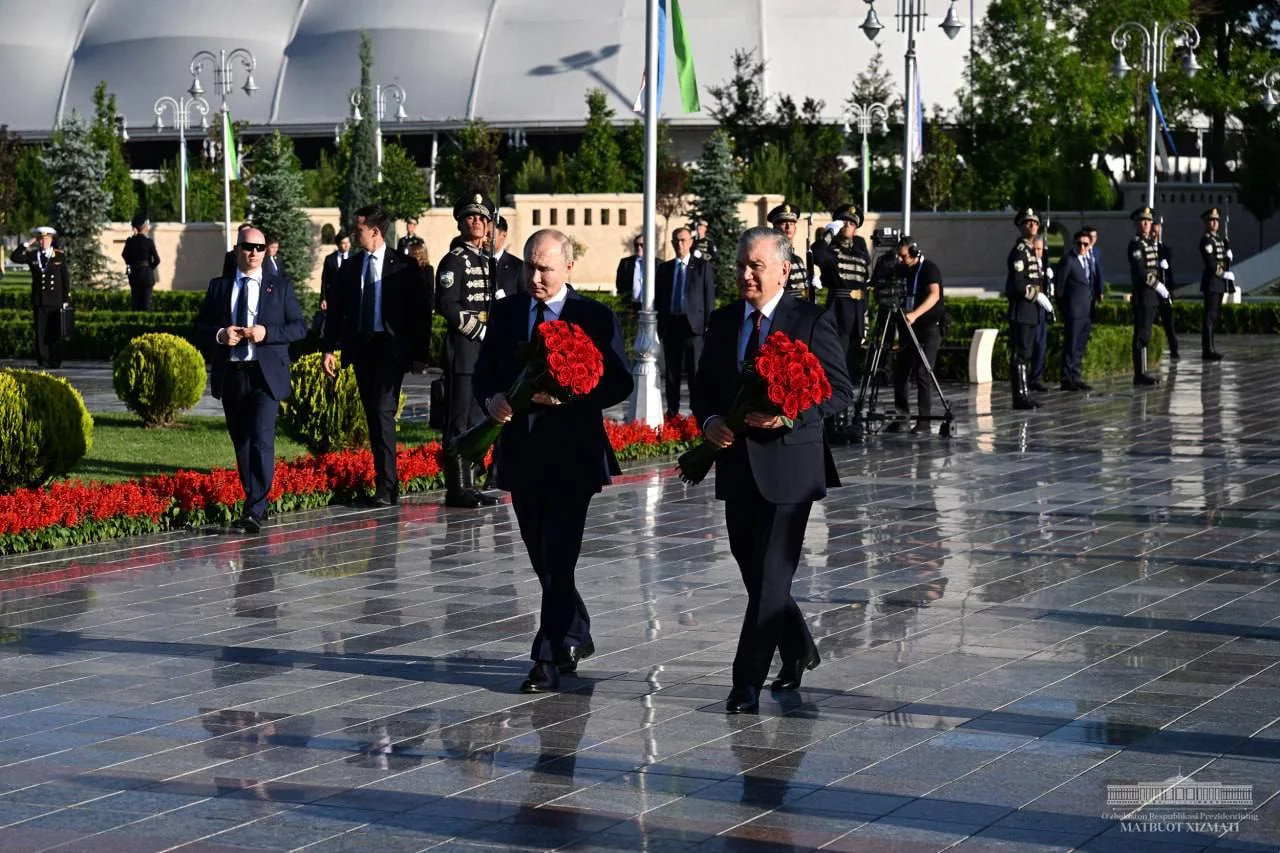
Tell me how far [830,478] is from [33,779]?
298 cm

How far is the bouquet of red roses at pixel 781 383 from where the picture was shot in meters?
6.81

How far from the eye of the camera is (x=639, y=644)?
8500mm

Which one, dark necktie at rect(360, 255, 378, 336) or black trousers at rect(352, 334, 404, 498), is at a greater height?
dark necktie at rect(360, 255, 378, 336)

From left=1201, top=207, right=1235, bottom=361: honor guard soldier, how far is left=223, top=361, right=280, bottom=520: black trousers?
1640cm

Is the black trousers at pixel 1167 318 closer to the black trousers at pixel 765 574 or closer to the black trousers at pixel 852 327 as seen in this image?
the black trousers at pixel 852 327

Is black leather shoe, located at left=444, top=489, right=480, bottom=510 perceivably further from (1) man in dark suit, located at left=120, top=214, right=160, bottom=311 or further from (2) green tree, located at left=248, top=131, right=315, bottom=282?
(2) green tree, located at left=248, top=131, right=315, bottom=282

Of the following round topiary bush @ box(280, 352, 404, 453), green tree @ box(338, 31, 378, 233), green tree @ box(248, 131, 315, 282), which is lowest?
round topiary bush @ box(280, 352, 404, 453)

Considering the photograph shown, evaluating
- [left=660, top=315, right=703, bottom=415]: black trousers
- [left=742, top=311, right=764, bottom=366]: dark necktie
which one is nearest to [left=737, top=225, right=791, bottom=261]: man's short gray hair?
[left=742, top=311, right=764, bottom=366]: dark necktie

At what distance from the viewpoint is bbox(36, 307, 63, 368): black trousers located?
2583 cm

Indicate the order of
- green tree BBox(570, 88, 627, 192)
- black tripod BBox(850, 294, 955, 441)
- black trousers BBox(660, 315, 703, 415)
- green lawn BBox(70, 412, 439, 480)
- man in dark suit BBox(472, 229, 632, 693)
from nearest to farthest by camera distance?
1. man in dark suit BBox(472, 229, 632, 693)
2. green lawn BBox(70, 412, 439, 480)
3. black tripod BBox(850, 294, 955, 441)
4. black trousers BBox(660, 315, 703, 415)
5. green tree BBox(570, 88, 627, 192)

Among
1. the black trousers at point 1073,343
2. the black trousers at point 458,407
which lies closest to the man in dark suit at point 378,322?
the black trousers at point 458,407

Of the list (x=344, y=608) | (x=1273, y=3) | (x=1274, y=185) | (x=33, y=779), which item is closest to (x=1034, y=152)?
(x=1274, y=185)

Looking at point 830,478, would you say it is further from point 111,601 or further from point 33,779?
point 111,601

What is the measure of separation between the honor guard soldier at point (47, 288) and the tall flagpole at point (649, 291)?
1061cm
